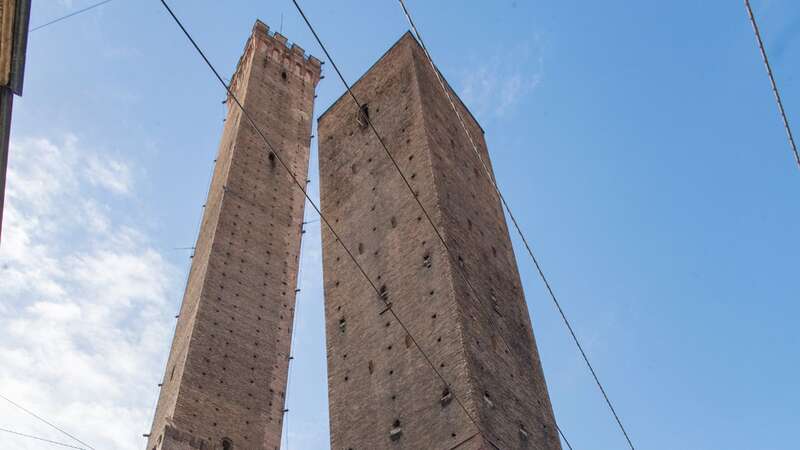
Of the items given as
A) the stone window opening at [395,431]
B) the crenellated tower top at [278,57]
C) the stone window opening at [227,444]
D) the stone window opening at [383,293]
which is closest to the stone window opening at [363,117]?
the stone window opening at [383,293]

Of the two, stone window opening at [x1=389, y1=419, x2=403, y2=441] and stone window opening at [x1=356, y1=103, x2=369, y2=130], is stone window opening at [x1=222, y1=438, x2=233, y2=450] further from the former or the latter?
stone window opening at [x1=389, y1=419, x2=403, y2=441]

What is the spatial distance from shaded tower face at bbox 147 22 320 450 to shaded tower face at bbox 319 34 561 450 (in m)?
4.08

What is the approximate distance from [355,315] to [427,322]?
1311mm

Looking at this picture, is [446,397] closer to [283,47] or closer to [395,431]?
[395,431]

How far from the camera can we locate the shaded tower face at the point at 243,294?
1399cm

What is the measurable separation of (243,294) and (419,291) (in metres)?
7.42

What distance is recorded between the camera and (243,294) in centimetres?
1616

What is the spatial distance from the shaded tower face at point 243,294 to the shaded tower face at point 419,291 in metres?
4.08

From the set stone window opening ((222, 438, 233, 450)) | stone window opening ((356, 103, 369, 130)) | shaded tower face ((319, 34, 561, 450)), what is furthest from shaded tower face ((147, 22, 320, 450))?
stone window opening ((356, 103, 369, 130))

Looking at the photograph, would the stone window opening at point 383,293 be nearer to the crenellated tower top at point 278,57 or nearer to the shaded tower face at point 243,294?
the shaded tower face at point 243,294

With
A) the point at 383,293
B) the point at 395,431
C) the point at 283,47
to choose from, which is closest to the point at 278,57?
the point at 283,47

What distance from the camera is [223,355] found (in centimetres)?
1488

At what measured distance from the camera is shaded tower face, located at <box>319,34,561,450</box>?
8.44 metres

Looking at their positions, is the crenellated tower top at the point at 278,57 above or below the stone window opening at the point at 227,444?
above
